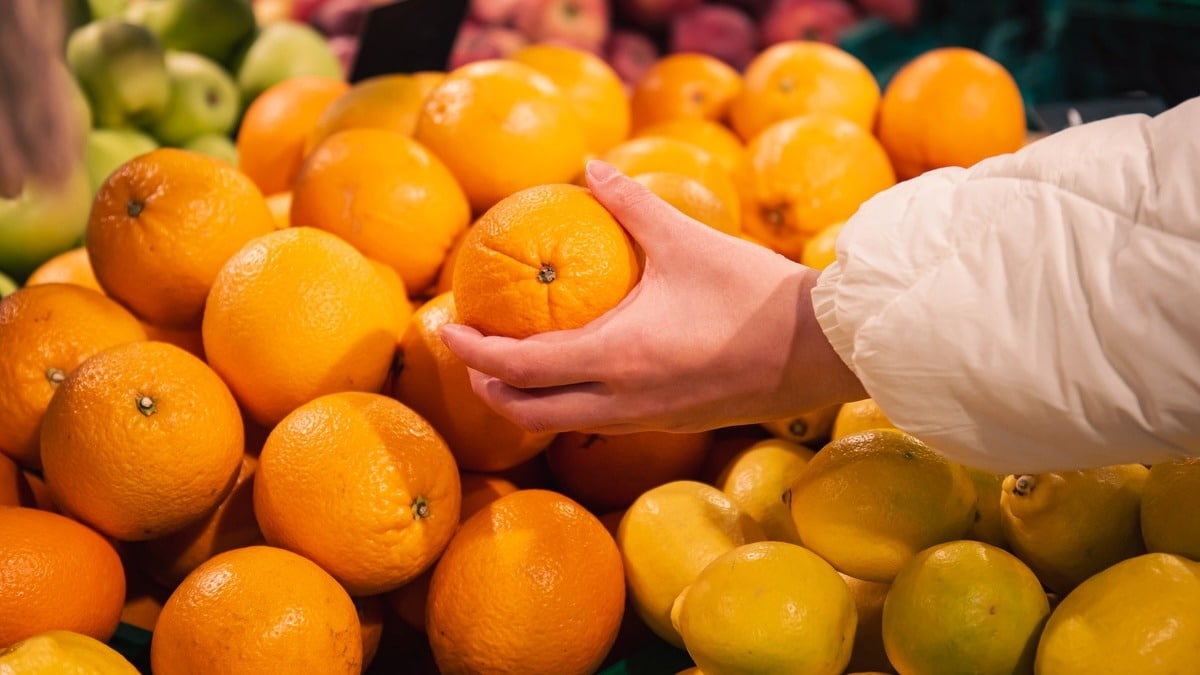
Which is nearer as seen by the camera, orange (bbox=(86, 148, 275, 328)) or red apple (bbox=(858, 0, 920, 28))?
orange (bbox=(86, 148, 275, 328))

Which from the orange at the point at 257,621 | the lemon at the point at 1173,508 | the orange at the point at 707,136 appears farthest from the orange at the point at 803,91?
the orange at the point at 257,621

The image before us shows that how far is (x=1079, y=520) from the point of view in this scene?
3.57 feet

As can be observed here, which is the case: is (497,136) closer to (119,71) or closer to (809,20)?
(119,71)

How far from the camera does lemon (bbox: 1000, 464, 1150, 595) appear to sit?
3.58 feet

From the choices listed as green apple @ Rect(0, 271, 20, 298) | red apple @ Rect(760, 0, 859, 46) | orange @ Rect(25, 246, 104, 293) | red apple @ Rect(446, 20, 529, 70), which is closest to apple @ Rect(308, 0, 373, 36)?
red apple @ Rect(446, 20, 529, 70)

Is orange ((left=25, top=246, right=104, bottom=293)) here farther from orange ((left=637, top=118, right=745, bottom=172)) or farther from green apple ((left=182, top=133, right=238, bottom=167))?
orange ((left=637, top=118, right=745, bottom=172))

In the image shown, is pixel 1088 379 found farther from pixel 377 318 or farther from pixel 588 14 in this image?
pixel 588 14

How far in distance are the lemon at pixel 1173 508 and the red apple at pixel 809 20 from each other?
2916mm

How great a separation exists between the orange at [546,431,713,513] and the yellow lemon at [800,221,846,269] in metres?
0.37

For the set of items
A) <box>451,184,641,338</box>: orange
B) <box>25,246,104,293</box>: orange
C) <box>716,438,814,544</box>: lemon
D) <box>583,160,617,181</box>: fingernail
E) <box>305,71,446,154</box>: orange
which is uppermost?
<box>583,160,617,181</box>: fingernail

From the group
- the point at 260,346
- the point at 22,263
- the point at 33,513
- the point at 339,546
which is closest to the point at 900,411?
the point at 339,546

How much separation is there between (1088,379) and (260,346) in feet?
3.06

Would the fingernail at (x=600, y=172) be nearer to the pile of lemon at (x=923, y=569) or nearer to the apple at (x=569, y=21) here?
the pile of lemon at (x=923, y=569)

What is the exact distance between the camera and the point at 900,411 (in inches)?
38.5
